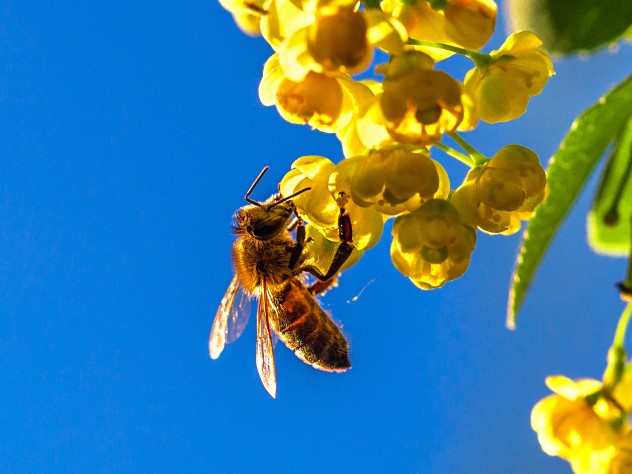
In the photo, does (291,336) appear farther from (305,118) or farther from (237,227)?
(305,118)

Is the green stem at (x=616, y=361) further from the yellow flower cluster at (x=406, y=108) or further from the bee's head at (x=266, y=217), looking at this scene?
the bee's head at (x=266, y=217)

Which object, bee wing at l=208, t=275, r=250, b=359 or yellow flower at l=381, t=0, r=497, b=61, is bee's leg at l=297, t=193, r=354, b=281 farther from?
bee wing at l=208, t=275, r=250, b=359

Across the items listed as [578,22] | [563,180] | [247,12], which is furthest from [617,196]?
[247,12]

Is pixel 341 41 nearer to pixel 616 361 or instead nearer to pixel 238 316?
pixel 616 361

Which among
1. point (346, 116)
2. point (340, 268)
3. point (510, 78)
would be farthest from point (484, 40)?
point (340, 268)

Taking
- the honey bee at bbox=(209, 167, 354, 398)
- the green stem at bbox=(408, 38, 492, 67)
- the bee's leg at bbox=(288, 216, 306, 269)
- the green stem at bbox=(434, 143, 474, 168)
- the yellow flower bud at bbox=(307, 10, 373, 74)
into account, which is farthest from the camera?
the honey bee at bbox=(209, 167, 354, 398)

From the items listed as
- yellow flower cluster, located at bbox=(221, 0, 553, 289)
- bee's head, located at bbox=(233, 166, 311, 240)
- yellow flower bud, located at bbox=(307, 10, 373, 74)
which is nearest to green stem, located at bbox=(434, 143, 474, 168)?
yellow flower cluster, located at bbox=(221, 0, 553, 289)

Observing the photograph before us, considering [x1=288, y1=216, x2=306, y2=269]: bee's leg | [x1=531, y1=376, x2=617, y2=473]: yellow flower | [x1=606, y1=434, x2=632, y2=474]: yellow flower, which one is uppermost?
[x1=288, y1=216, x2=306, y2=269]: bee's leg
